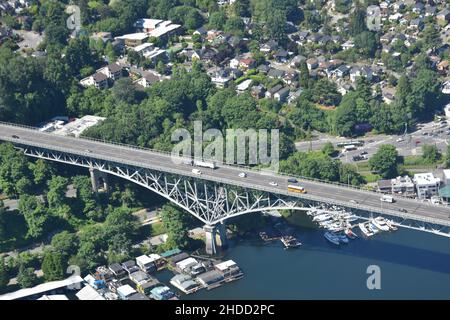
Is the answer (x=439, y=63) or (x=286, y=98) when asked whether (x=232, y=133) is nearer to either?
(x=286, y=98)

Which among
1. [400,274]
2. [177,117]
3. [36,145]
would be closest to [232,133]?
[177,117]

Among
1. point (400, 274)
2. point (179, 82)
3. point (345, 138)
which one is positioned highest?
point (179, 82)

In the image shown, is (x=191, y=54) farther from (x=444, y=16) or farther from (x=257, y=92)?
(x=444, y=16)

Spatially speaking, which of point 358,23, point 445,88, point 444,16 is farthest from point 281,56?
point 444,16

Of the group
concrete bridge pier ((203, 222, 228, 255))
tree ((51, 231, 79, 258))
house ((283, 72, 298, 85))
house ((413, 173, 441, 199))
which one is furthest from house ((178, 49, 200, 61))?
tree ((51, 231, 79, 258))

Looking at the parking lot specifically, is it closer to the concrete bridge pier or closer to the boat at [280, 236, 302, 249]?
the boat at [280, 236, 302, 249]

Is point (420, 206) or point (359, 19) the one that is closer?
point (420, 206)
